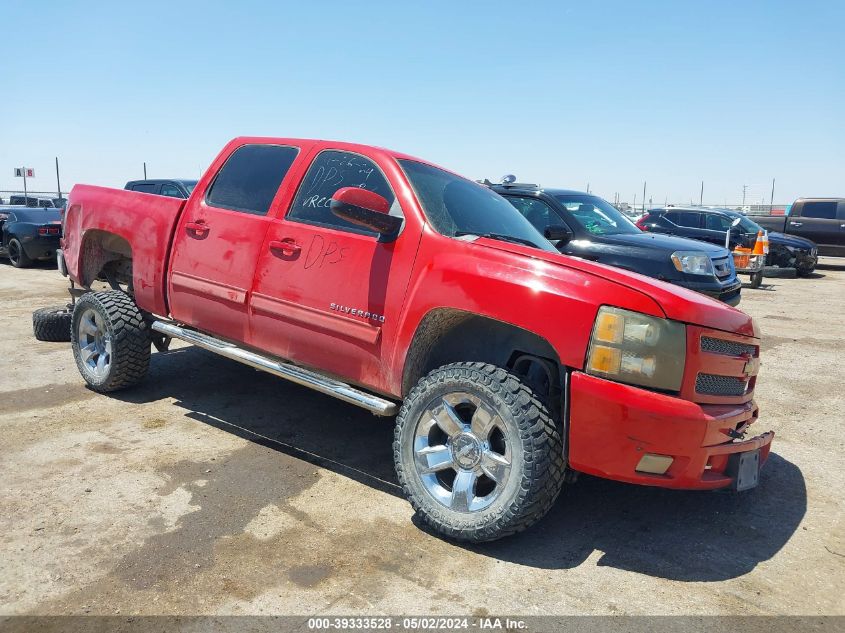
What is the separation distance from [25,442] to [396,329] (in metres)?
2.61

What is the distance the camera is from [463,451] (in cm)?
321

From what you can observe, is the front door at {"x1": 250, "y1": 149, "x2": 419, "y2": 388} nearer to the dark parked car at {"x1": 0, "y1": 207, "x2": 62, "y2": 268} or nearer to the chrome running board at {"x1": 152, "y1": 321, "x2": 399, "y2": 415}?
the chrome running board at {"x1": 152, "y1": 321, "x2": 399, "y2": 415}

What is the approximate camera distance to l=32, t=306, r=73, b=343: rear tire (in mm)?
6711

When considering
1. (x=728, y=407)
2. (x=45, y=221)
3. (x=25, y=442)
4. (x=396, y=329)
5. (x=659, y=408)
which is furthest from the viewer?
(x=45, y=221)

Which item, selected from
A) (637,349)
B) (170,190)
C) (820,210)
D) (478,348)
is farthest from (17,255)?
(820,210)

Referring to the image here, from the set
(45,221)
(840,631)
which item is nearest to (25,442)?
(840,631)

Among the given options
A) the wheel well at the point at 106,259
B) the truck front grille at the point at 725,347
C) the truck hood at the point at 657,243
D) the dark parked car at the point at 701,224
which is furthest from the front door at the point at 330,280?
the dark parked car at the point at 701,224

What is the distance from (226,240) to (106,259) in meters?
1.78

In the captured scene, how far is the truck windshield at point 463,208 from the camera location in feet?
12.2

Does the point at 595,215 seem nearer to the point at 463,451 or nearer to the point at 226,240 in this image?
the point at 226,240

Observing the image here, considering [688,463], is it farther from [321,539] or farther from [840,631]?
[321,539]

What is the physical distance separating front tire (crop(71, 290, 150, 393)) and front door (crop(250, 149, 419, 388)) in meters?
1.28

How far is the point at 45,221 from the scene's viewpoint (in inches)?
528

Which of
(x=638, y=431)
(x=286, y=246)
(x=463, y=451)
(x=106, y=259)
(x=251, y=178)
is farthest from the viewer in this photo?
(x=106, y=259)
